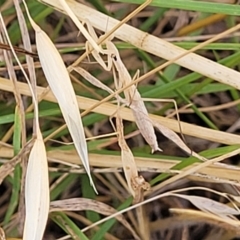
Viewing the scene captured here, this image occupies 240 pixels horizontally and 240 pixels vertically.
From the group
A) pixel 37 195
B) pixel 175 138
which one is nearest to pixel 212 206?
pixel 175 138

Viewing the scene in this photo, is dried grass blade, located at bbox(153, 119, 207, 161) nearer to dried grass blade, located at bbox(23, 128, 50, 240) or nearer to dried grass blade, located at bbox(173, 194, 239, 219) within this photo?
dried grass blade, located at bbox(173, 194, 239, 219)

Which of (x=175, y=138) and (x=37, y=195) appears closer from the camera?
(x=37, y=195)

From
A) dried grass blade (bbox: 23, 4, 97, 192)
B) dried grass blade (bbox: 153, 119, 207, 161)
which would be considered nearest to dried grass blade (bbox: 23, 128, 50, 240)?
dried grass blade (bbox: 23, 4, 97, 192)

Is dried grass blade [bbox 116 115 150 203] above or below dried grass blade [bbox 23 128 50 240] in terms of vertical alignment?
above

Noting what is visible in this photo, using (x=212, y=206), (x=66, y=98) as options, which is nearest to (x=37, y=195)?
(x=66, y=98)

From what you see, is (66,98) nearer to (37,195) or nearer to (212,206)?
(37,195)

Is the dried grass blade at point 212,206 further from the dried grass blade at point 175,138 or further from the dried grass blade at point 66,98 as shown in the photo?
the dried grass blade at point 66,98

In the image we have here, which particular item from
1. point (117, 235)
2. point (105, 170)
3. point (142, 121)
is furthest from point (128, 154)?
point (117, 235)

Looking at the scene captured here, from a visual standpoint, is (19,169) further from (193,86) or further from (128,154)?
(193,86)

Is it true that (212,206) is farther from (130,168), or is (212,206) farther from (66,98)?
(66,98)
